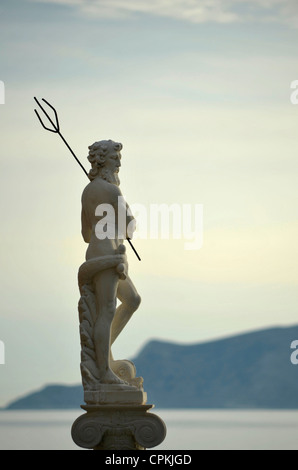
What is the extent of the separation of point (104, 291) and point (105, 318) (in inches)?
13.6

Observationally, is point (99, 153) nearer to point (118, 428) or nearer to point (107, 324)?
point (107, 324)

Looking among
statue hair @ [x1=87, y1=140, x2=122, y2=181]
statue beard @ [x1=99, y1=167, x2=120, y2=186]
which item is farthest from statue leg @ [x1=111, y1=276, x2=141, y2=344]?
statue hair @ [x1=87, y1=140, x2=122, y2=181]

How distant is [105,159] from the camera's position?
15.0 m

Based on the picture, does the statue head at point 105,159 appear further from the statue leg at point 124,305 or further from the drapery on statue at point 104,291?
the statue leg at point 124,305

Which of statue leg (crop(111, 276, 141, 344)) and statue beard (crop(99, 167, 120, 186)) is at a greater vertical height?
statue beard (crop(99, 167, 120, 186))

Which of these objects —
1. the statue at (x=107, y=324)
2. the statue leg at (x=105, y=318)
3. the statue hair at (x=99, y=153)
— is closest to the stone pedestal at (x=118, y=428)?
the statue at (x=107, y=324)

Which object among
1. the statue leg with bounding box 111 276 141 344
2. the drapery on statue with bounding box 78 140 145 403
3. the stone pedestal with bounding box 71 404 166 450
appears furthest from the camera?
the statue leg with bounding box 111 276 141 344

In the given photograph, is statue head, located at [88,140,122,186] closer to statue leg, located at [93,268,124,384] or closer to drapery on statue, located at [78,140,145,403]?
drapery on statue, located at [78,140,145,403]

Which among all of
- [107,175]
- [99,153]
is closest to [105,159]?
[99,153]

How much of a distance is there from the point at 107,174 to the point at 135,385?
277cm

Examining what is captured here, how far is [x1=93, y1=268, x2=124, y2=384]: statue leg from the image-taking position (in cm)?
1459
